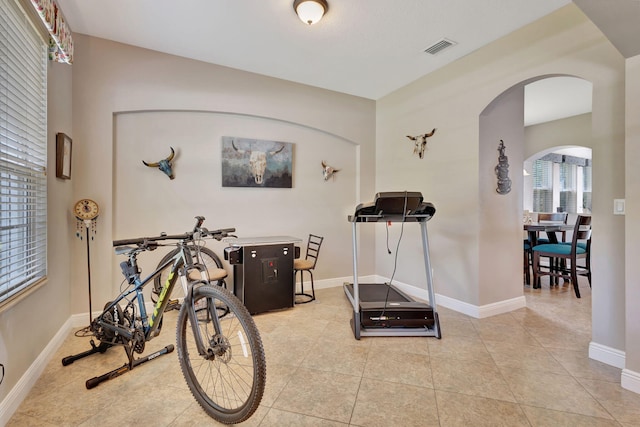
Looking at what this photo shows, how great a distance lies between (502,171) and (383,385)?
267cm

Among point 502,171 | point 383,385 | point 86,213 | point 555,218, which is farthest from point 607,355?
point 86,213

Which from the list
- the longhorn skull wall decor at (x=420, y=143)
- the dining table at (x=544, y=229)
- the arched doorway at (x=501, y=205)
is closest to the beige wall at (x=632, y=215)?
the arched doorway at (x=501, y=205)

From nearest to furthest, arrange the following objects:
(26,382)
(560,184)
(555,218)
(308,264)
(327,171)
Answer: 1. (26,382)
2. (308,264)
3. (327,171)
4. (555,218)
5. (560,184)

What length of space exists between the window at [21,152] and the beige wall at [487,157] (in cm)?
381

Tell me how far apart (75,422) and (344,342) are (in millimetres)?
1867

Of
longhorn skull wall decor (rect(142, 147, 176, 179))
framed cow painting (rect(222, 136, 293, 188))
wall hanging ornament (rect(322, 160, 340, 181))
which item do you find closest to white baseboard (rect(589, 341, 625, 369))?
wall hanging ornament (rect(322, 160, 340, 181))

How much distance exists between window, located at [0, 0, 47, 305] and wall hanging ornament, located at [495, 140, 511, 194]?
13.7 feet

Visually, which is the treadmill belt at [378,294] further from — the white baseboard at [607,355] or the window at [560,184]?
the window at [560,184]

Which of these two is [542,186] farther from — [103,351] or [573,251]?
[103,351]

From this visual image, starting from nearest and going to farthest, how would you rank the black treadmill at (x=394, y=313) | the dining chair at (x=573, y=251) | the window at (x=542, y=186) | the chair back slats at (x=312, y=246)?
1. the black treadmill at (x=394, y=313)
2. the dining chair at (x=573, y=251)
3. the chair back slats at (x=312, y=246)
4. the window at (x=542, y=186)

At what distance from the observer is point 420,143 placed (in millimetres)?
3895

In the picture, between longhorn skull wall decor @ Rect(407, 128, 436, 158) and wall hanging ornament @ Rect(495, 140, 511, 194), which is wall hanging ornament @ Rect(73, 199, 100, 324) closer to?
longhorn skull wall decor @ Rect(407, 128, 436, 158)

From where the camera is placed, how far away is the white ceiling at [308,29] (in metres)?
2.55

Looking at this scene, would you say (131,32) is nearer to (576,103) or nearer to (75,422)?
(75,422)
